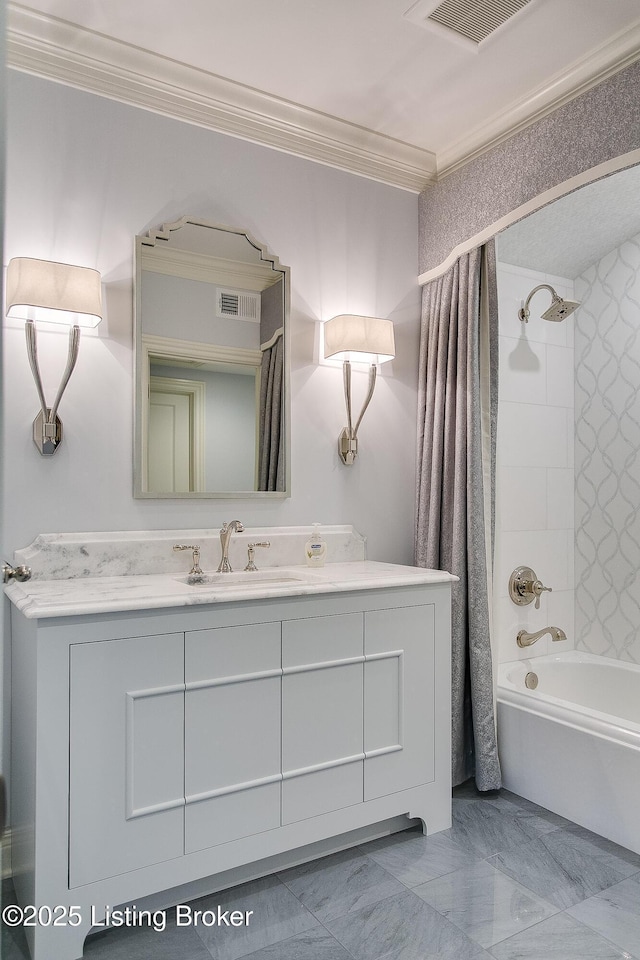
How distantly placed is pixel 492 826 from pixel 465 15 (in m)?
2.66

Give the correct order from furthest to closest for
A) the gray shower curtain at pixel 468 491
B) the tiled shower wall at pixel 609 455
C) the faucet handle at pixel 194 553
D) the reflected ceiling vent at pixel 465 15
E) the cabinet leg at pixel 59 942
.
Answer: the tiled shower wall at pixel 609 455 → the gray shower curtain at pixel 468 491 → the faucet handle at pixel 194 553 → the reflected ceiling vent at pixel 465 15 → the cabinet leg at pixel 59 942

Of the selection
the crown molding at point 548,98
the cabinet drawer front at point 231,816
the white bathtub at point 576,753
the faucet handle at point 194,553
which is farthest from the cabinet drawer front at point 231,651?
the crown molding at point 548,98

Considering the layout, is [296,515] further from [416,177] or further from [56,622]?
[416,177]

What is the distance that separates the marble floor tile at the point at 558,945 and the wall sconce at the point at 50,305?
1901 mm

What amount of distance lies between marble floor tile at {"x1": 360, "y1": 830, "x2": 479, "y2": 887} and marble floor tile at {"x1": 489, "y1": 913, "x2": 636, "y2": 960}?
34 centimetres

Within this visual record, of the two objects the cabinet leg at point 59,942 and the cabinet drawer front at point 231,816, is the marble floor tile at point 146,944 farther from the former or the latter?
the cabinet drawer front at point 231,816

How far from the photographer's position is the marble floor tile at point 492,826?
7.22ft

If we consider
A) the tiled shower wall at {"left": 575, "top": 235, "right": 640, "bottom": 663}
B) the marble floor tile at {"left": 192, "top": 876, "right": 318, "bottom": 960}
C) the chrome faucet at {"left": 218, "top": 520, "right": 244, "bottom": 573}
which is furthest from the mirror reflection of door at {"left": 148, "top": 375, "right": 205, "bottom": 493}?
the tiled shower wall at {"left": 575, "top": 235, "right": 640, "bottom": 663}

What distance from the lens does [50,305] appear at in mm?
2037

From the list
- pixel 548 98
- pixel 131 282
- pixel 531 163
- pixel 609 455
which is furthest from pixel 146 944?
pixel 548 98

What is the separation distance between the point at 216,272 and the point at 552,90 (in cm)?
136

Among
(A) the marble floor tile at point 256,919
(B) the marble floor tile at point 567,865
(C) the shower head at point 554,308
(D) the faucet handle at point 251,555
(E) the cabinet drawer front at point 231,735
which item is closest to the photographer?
(A) the marble floor tile at point 256,919

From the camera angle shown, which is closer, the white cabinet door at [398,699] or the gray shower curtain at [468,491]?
the white cabinet door at [398,699]

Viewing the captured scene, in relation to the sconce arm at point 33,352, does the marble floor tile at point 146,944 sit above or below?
below
